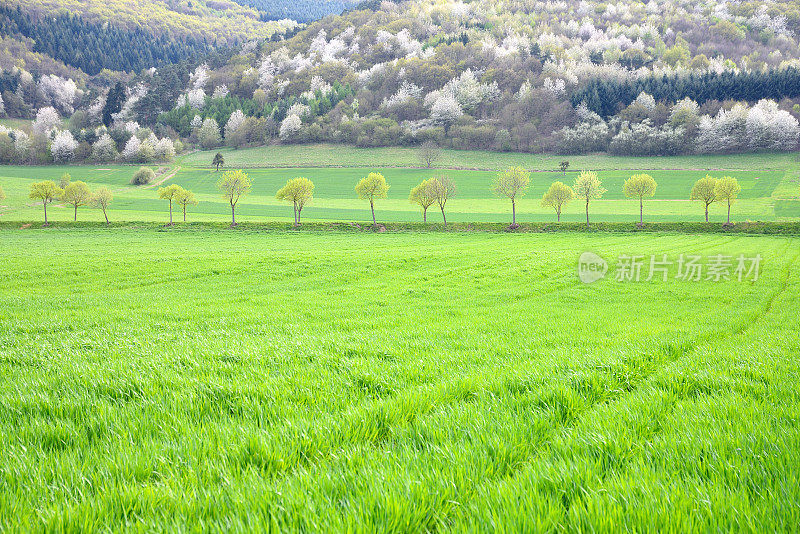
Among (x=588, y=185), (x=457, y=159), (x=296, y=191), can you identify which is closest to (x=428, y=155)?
(x=457, y=159)

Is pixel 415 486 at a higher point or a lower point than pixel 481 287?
higher

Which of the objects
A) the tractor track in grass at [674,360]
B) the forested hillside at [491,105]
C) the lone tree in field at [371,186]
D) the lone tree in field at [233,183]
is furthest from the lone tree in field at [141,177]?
the tractor track in grass at [674,360]

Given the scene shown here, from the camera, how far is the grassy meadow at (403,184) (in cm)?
7606

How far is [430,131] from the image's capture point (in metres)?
141

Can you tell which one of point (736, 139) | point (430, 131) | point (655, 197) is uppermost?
point (430, 131)

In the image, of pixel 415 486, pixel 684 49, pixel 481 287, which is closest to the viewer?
pixel 415 486

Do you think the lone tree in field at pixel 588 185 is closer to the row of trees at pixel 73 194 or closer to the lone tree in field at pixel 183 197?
the lone tree in field at pixel 183 197

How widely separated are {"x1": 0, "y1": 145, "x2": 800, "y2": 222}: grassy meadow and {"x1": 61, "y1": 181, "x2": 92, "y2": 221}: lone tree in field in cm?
398

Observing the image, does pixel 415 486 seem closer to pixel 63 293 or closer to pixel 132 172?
pixel 63 293

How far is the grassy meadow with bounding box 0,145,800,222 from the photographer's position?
7606 cm

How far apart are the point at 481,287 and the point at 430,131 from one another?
5197 inches

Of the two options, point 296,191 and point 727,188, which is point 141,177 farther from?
point 727,188

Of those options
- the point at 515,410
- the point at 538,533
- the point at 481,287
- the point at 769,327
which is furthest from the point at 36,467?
the point at 481,287

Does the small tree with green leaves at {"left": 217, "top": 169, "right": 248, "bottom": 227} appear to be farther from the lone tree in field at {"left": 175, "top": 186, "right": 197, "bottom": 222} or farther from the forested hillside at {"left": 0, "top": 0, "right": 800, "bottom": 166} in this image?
the forested hillside at {"left": 0, "top": 0, "right": 800, "bottom": 166}
